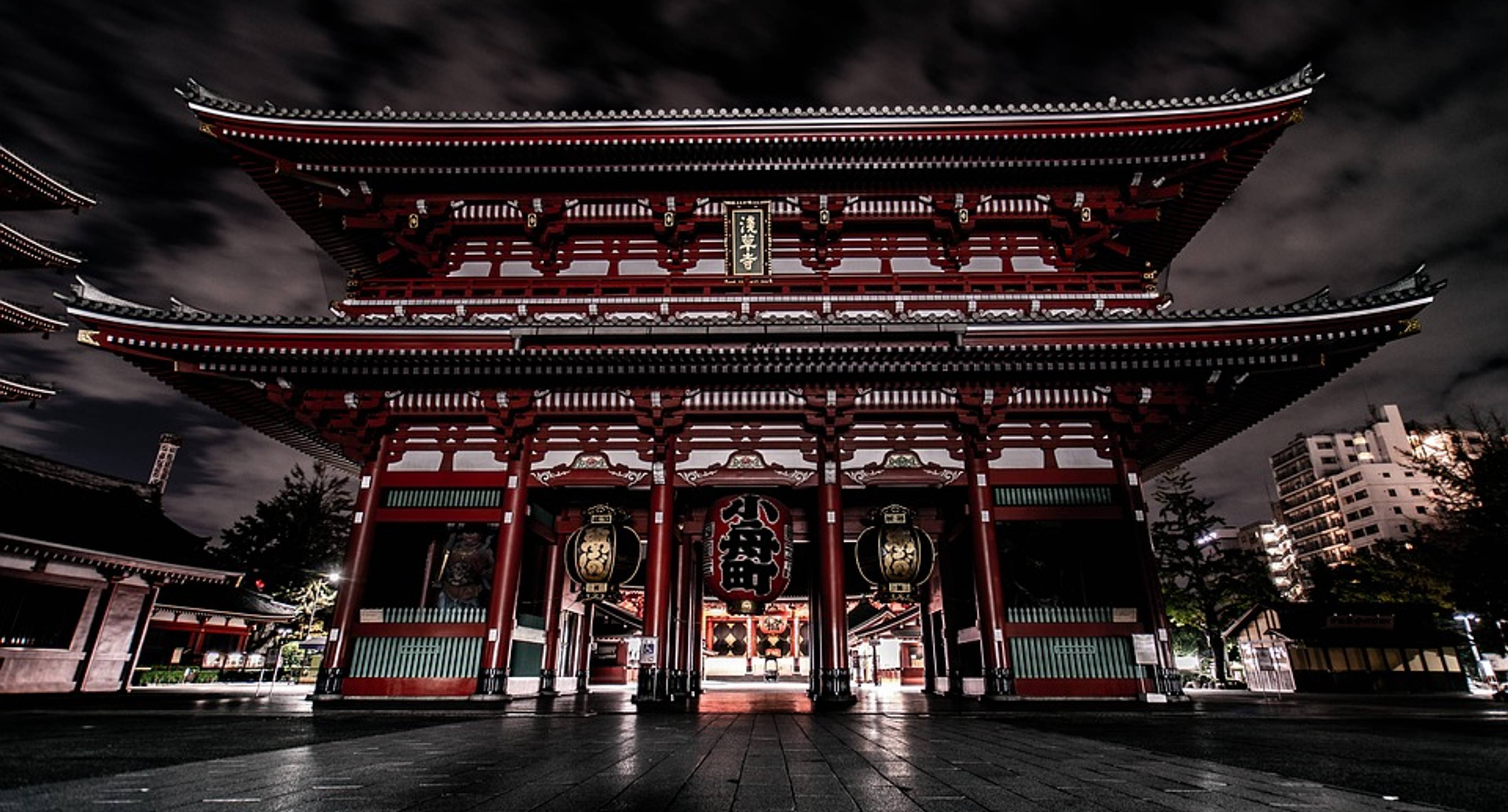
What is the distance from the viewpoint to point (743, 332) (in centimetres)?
1195

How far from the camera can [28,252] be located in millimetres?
20969

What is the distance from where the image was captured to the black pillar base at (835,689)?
11.2m

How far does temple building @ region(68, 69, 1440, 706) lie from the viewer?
11.8 metres

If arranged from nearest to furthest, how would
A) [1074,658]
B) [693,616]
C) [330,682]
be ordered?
[330,682]
[1074,658]
[693,616]

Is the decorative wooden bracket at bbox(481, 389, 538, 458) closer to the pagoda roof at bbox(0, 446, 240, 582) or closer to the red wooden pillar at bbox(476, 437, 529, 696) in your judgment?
the red wooden pillar at bbox(476, 437, 529, 696)

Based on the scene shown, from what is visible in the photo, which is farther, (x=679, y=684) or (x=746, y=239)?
(x=746, y=239)

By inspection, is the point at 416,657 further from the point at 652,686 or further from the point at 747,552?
the point at 747,552

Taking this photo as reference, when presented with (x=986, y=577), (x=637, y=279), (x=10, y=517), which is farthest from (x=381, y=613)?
(x=986, y=577)

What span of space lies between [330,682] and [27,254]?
67.9 feet

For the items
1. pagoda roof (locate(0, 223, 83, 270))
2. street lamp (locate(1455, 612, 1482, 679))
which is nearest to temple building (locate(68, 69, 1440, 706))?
pagoda roof (locate(0, 223, 83, 270))

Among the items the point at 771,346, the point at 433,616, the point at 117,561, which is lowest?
the point at 433,616

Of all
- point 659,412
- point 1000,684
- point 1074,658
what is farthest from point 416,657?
point 1074,658

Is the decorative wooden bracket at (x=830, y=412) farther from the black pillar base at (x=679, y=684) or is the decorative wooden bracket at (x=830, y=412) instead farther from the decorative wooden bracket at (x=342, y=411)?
the decorative wooden bracket at (x=342, y=411)

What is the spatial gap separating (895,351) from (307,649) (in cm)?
2043
